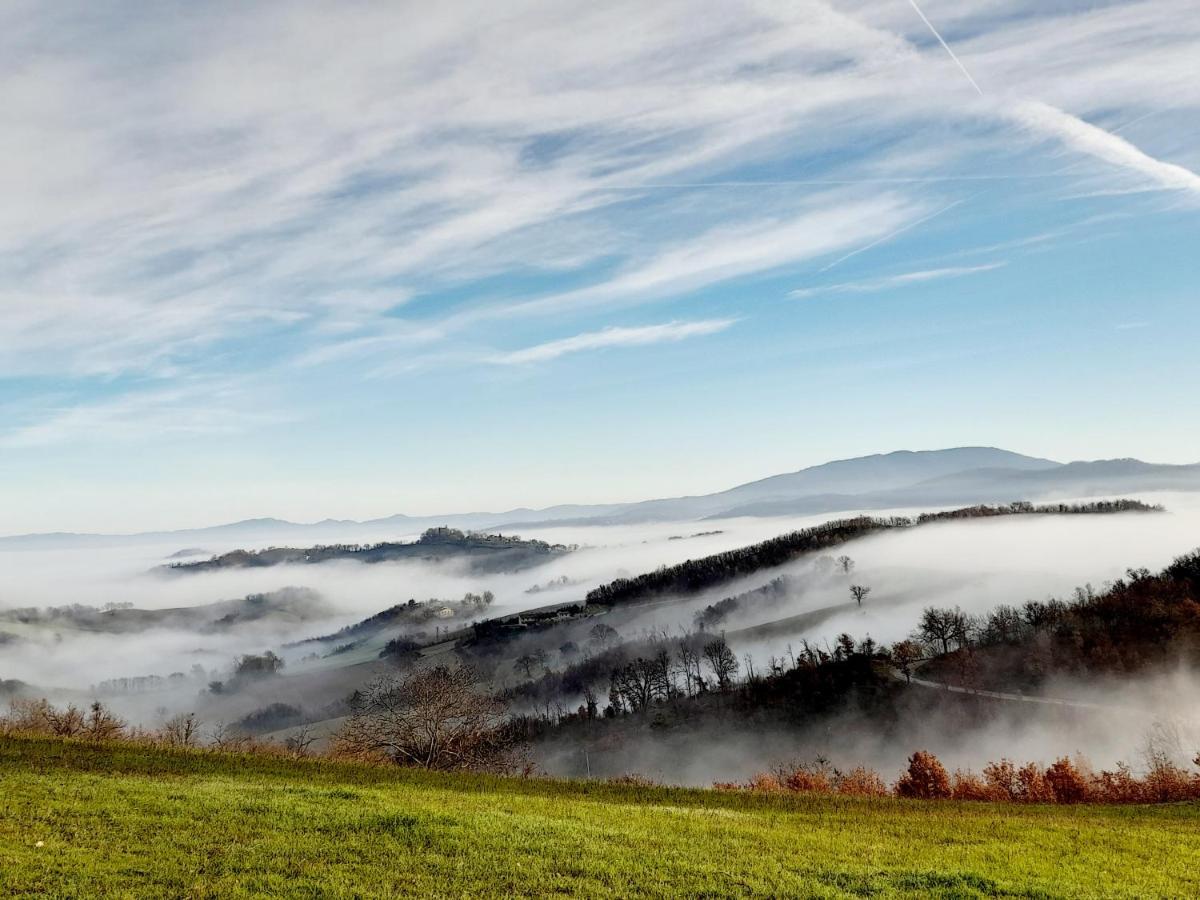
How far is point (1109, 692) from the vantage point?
618 ft

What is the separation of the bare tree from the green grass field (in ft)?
117

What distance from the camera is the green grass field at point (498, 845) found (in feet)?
62.0

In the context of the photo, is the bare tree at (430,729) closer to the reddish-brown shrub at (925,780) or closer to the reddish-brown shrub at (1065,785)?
the reddish-brown shrub at (925,780)

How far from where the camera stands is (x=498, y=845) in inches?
874

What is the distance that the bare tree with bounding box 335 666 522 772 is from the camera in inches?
2677

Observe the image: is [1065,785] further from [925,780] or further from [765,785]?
[765,785]

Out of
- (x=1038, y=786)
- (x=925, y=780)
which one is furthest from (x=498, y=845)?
(x=925, y=780)

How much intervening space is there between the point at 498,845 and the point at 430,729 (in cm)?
5030

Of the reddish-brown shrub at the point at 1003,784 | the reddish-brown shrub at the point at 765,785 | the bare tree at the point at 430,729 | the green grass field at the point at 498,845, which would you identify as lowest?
the reddish-brown shrub at the point at 1003,784

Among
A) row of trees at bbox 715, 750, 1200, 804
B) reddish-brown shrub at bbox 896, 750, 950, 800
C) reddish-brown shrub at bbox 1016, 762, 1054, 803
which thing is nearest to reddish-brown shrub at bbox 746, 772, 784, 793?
row of trees at bbox 715, 750, 1200, 804

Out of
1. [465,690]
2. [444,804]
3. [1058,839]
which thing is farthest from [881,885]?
[465,690]

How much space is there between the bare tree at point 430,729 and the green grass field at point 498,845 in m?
35.5

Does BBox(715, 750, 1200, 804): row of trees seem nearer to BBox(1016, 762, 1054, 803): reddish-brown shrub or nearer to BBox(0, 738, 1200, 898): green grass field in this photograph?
BBox(1016, 762, 1054, 803): reddish-brown shrub

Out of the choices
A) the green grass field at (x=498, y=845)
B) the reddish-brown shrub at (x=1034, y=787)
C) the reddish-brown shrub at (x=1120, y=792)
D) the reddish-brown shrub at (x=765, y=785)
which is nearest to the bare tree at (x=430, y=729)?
the reddish-brown shrub at (x=765, y=785)
